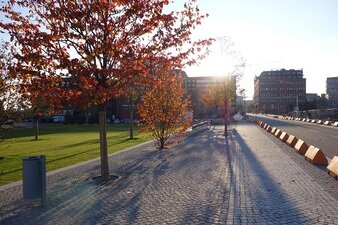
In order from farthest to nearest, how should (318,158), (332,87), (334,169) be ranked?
(332,87) < (318,158) < (334,169)

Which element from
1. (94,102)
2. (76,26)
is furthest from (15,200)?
(76,26)

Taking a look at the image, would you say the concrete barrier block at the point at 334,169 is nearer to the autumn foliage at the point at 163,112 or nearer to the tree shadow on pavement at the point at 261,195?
the tree shadow on pavement at the point at 261,195

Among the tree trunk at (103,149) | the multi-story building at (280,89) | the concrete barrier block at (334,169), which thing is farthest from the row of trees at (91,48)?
the multi-story building at (280,89)

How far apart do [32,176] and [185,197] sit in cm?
319

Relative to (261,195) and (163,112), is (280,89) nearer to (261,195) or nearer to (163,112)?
(163,112)

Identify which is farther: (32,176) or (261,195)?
(261,195)

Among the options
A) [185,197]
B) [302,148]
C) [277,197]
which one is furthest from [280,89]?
[185,197]

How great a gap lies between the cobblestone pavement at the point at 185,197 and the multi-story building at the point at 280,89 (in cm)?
14927

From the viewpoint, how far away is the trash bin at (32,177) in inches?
332

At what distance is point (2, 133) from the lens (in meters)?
18.5

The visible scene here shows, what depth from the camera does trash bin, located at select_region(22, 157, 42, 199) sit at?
27.6 ft

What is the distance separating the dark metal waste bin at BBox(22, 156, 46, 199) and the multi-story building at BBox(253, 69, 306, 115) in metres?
154

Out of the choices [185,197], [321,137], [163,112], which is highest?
[163,112]

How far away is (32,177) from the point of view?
845 cm
